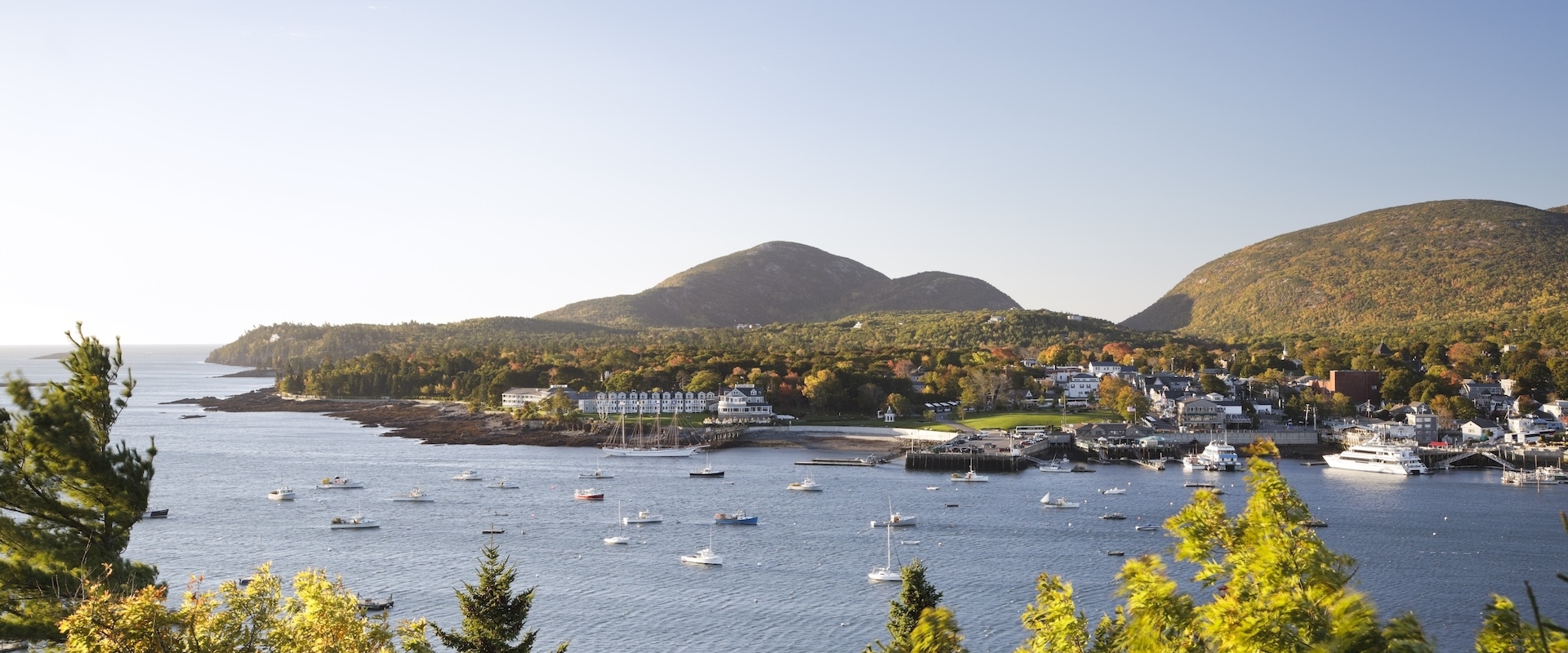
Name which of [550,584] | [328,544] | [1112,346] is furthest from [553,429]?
[1112,346]

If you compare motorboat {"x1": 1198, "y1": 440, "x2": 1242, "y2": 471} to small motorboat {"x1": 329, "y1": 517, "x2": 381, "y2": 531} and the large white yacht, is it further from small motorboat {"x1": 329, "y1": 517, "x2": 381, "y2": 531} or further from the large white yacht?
small motorboat {"x1": 329, "y1": 517, "x2": 381, "y2": 531}

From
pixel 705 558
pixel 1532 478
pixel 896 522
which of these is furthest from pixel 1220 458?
pixel 705 558

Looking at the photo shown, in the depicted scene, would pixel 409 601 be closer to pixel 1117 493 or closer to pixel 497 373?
pixel 1117 493

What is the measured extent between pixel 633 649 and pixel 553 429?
66620 millimetres

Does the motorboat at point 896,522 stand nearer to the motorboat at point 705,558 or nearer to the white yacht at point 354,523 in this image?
the motorboat at point 705,558

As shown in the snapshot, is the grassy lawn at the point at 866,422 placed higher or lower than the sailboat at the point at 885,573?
higher

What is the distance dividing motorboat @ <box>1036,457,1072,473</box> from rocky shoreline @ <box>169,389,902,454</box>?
36.6ft

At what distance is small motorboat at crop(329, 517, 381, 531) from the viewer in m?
48.8

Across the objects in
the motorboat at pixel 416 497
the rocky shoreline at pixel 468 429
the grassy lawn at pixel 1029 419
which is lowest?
the motorboat at pixel 416 497

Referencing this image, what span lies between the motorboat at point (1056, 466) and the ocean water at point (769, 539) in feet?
3.11

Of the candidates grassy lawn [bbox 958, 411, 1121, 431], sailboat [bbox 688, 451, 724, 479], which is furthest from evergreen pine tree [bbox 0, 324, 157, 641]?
grassy lawn [bbox 958, 411, 1121, 431]

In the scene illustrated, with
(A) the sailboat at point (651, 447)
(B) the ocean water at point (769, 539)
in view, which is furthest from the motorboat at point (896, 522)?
(A) the sailboat at point (651, 447)

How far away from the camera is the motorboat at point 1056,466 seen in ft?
229

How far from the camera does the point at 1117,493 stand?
5919 centimetres
